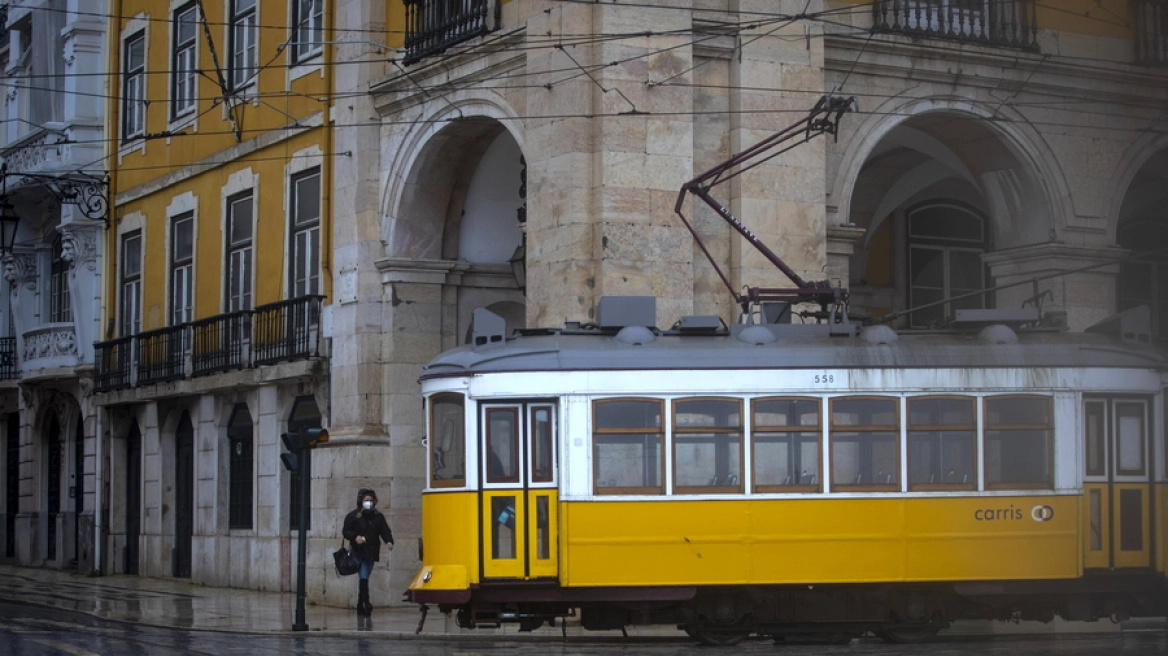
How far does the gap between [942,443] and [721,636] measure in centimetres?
262

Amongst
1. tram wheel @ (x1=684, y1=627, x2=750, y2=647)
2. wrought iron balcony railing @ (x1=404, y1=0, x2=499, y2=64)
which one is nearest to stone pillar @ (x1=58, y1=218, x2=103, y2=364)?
wrought iron balcony railing @ (x1=404, y1=0, x2=499, y2=64)

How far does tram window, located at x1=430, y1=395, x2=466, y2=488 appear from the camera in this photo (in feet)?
51.3

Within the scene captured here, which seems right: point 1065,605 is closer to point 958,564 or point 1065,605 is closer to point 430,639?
point 958,564

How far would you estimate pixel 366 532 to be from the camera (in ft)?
68.8

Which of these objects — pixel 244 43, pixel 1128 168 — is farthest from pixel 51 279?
pixel 1128 168

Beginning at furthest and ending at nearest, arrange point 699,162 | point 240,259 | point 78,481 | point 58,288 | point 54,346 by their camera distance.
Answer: point 58,288
point 78,481
point 54,346
point 240,259
point 699,162

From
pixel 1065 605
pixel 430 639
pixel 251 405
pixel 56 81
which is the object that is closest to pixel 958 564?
pixel 1065 605

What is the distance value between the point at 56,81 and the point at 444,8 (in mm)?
15325

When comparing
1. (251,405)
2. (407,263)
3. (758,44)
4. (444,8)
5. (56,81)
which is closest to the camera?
(758,44)

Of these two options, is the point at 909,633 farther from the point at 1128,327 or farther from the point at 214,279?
the point at 214,279

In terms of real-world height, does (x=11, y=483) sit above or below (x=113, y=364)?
below

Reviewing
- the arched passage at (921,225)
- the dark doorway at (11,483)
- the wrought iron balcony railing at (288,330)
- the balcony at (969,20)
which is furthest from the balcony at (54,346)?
the balcony at (969,20)

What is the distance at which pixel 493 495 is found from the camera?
15430 millimetres

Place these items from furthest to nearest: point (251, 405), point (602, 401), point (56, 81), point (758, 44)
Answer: point (56, 81) → point (251, 405) → point (758, 44) → point (602, 401)
